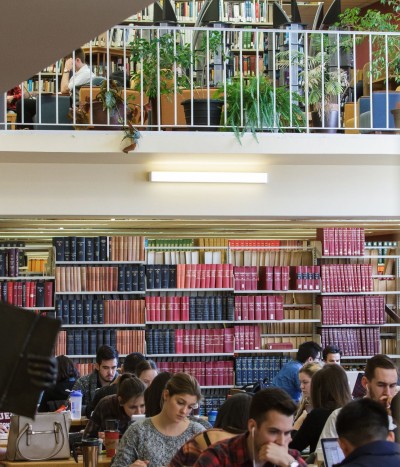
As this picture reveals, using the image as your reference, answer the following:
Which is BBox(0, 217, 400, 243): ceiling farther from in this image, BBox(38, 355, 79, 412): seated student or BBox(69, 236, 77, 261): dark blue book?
BBox(38, 355, 79, 412): seated student

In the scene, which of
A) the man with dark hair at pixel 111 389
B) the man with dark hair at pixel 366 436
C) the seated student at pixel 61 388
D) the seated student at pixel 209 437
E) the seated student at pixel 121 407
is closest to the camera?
the man with dark hair at pixel 366 436

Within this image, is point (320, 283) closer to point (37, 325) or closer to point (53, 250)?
point (53, 250)

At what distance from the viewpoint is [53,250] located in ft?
32.8

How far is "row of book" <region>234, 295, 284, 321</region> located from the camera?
1026 centimetres

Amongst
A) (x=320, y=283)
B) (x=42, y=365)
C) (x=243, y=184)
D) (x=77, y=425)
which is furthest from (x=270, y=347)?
(x=42, y=365)

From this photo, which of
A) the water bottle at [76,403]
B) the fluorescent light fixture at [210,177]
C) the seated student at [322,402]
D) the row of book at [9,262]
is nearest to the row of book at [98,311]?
the row of book at [9,262]

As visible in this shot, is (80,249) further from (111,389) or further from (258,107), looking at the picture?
(111,389)

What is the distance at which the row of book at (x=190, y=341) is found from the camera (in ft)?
33.1

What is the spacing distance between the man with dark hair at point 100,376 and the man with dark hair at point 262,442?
4.49 m

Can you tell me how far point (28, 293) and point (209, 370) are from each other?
1997 mm

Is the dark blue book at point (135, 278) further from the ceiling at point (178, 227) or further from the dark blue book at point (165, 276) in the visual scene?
the ceiling at point (178, 227)

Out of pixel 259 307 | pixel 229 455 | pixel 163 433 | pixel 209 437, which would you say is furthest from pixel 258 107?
pixel 229 455

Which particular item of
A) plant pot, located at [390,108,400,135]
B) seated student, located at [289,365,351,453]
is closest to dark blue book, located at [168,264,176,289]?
plant pot, located at [390,108,400,135]

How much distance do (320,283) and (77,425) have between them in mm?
3778
